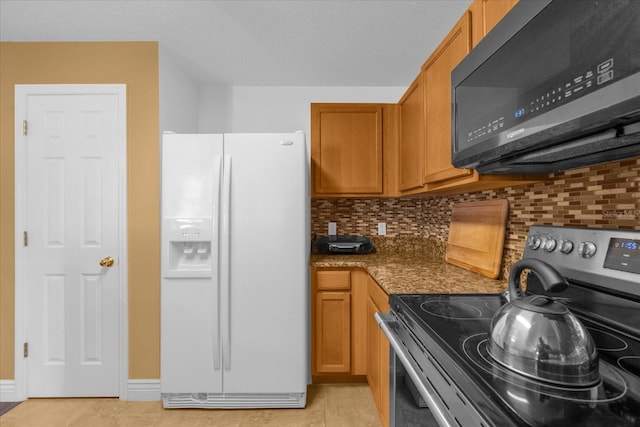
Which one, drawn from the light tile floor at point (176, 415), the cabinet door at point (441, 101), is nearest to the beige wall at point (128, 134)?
the light tile floor at point (176, 415)

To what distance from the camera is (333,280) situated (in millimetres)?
2123

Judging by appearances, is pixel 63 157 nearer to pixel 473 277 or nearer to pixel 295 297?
pixel 295 297

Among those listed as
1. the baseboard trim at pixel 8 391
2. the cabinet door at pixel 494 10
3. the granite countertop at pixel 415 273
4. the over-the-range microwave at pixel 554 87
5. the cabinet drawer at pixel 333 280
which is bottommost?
the baseboard trim at pixel 8 391

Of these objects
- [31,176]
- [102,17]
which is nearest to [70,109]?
[31,176]

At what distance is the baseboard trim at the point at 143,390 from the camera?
203cm

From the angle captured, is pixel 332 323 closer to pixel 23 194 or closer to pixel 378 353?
pixel 378 353

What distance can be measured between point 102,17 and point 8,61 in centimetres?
88

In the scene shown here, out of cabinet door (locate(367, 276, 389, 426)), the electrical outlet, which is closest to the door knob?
the electrical outlet

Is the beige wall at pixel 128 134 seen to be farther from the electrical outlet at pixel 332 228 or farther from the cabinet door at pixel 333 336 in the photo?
the electrical outlet at pixel 332 228

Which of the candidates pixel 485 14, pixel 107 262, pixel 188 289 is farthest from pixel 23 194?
pixel 485 14

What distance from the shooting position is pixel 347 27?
1.90 metres

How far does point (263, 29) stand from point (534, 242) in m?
1.90

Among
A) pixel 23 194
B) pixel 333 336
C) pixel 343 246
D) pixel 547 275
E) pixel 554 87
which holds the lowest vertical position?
pixel 333 336

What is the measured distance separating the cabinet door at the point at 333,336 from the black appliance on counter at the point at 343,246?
40cm
